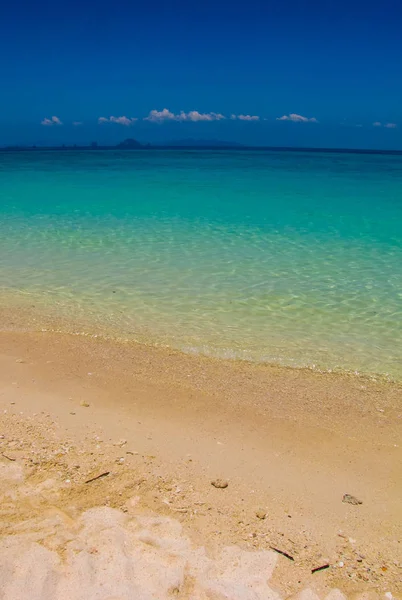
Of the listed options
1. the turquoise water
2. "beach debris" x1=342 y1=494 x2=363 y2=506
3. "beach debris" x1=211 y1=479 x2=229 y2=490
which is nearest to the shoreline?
the turquoise water

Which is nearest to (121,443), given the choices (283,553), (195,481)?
Result: (195,481)

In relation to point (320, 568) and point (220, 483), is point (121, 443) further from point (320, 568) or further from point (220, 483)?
point (320, 568)

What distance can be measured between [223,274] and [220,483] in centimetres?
589

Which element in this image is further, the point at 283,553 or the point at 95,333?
the point at 95,333

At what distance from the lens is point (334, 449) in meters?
3.94

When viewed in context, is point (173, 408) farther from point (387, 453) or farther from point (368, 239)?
point (368, 239)

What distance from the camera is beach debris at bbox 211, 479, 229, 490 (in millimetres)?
3340

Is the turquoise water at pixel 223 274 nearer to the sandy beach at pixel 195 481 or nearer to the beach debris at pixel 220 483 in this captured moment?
the sandy beach at pixel 195 481

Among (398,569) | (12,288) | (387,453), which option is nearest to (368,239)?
(12,288)

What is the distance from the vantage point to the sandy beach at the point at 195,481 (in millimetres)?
2598

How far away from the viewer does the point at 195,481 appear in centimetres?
339

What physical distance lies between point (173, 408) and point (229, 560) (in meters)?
1.89

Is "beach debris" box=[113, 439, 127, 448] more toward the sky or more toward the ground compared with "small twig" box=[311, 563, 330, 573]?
more toward the ground

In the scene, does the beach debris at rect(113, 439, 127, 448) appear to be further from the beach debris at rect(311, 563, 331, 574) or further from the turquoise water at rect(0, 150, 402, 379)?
the turquoise water at rect(0, 150, 402, 379)
